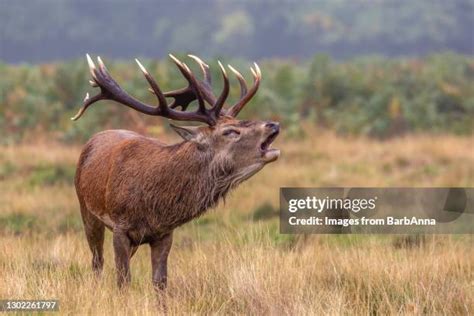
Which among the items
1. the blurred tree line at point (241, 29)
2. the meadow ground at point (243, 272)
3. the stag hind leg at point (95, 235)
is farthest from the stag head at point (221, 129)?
the blurred tree line at point (241, 29)

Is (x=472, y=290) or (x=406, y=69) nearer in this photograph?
(x=472, y=290)

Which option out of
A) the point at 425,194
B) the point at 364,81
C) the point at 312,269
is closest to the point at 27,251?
the point at 312,269

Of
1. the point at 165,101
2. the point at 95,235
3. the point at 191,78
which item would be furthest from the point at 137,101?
the point at 95,235

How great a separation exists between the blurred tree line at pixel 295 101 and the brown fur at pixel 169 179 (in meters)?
10.3

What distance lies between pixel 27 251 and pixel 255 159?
242 cm

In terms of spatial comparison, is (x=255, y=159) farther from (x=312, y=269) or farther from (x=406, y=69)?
(x=406, y=69)

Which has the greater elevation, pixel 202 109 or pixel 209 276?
pixel 202 109

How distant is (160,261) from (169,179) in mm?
656

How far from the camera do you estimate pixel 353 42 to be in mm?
64562

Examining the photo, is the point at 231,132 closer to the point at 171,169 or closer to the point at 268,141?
the point at 268,141

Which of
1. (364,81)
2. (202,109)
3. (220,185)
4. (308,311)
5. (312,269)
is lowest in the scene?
(308,311)

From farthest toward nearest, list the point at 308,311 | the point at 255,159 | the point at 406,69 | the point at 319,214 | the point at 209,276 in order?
the point at 406,69 < the point at 319,214 < the point at 209,276 < the point at 255,159 < the point at 308,311

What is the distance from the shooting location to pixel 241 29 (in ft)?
221

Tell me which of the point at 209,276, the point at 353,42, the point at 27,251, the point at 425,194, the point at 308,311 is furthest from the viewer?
the point at 353,42
